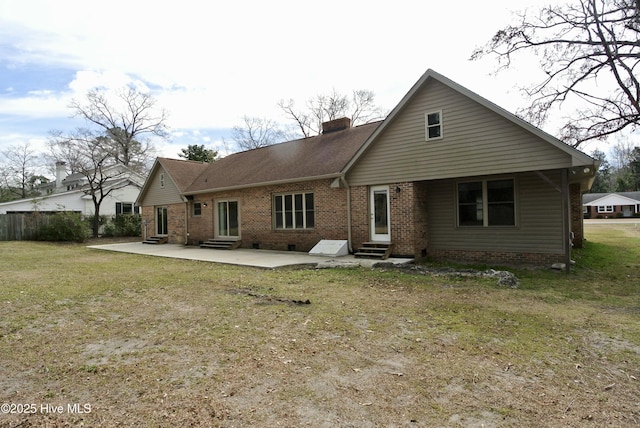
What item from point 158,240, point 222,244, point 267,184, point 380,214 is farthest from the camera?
point 158,240

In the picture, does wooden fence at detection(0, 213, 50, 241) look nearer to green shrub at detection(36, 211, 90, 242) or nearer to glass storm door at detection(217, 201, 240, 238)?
green shrub at detection(36, 211, 90, 242)

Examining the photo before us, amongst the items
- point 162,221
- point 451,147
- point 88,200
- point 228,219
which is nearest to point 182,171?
point 162,221

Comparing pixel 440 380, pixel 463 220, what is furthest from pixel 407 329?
pixel 463 220

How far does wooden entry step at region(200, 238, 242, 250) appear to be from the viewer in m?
17.2

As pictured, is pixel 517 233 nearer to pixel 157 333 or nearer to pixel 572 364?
pixel 572 364

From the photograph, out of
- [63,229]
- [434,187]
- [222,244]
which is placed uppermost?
[434,187]

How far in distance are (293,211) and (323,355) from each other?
11129 mm

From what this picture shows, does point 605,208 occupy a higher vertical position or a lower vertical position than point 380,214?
lower

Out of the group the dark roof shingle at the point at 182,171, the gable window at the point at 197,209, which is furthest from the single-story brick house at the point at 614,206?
the gable window at the point at 197,209

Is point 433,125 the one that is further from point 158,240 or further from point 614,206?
point 614,206

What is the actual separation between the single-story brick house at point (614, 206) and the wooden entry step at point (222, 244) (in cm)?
5904

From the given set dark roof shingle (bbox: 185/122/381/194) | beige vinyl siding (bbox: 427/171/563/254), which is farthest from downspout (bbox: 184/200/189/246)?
beige vinyl siding (bbox: 427/171/563/254)

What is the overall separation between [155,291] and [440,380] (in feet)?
21.5

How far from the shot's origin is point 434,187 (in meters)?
12.4
